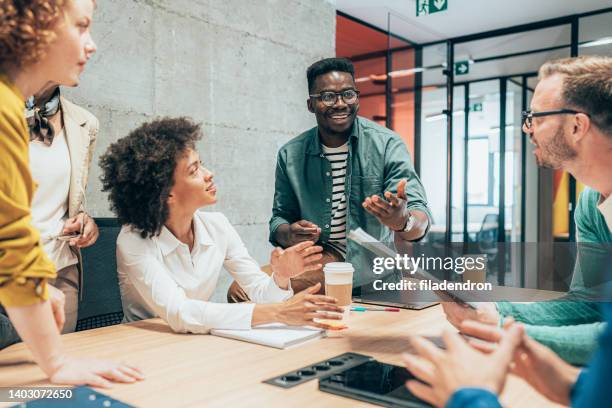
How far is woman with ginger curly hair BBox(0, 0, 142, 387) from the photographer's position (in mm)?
929

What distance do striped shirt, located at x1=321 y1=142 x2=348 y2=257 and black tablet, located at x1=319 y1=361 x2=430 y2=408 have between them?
112 centimetres

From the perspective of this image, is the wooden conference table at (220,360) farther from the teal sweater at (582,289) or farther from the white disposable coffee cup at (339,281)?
the teal sweater at (582,289)

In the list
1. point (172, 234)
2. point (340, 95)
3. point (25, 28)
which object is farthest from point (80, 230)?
point (340, 95)

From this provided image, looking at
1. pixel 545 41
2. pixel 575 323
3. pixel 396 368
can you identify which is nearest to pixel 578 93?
pixel 575 323

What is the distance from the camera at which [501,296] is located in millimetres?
2018

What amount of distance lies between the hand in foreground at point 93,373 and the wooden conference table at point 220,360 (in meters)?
0.03

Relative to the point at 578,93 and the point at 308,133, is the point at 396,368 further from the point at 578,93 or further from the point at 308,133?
the point at 308,133

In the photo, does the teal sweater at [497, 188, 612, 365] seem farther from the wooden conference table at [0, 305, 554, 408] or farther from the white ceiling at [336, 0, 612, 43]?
the white ceiling at [336, 0, 612, 43]

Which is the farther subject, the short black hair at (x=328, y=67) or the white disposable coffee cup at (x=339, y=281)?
the short black hair at (x=328, y=67)

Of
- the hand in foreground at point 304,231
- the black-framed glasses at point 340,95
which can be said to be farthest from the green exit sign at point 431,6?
the hand in foreground at point 304,231

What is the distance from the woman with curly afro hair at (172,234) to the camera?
1.80 meters

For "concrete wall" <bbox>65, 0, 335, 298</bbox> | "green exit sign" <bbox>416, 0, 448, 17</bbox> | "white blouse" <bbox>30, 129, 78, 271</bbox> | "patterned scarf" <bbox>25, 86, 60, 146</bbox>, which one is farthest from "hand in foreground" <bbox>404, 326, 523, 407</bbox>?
"green exit sign" <bbox>416, 0, 448, 17</bbox>

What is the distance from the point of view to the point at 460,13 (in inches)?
221

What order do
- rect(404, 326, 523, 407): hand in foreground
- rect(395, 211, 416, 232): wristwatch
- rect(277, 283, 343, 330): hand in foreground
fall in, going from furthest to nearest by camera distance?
rect(395, 211, 416, 232): wristwatch
rect(277, 283, 343, 330): hand in foreground
rect(404, 326, 523, 407): hand in foreground
